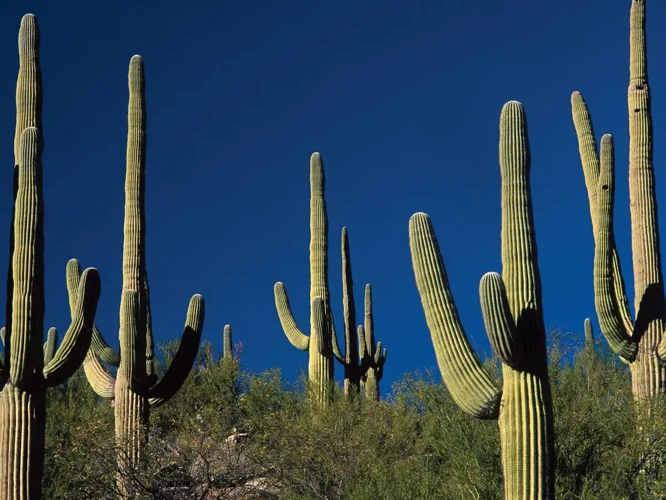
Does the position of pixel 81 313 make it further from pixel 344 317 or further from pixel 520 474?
pixel 344 317

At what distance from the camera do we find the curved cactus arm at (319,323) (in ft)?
64.5

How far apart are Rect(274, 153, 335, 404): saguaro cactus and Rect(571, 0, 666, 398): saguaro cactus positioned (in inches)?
224

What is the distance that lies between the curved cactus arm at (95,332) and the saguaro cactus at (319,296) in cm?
389

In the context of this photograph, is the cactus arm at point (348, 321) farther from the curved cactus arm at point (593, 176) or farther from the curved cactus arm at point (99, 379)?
the curved cactus arm at point (593, 176)

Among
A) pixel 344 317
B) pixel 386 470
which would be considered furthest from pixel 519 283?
pixel 344 317

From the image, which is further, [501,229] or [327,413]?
[327,413]

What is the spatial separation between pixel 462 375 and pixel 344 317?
12402mm

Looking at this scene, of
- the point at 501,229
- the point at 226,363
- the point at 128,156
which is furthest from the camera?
the point at 226,363

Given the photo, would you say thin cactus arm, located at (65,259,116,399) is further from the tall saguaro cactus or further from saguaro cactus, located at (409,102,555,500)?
saguaro cactus, located at (409,102,555,500)

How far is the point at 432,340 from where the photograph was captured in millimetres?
10672

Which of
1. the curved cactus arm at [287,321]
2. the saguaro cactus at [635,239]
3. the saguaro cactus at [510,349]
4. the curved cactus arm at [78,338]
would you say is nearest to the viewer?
the saguaro cactus at [510,349]

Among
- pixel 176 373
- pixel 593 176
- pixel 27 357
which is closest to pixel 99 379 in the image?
pixel 176 373

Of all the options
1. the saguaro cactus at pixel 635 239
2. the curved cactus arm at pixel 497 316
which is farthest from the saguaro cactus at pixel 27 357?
the saguaro cactus at pixel 635 239

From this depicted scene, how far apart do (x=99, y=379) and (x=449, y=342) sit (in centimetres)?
777
